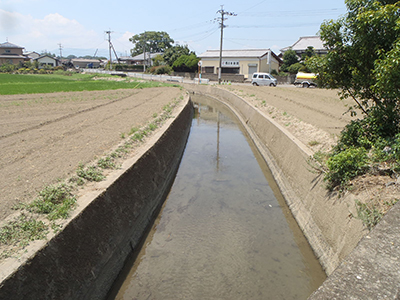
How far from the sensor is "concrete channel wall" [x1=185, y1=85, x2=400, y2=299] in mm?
3297

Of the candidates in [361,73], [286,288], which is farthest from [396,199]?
[361,73]

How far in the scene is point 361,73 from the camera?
6.80 meters

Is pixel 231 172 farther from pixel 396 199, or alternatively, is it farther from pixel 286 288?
pixel 396 199

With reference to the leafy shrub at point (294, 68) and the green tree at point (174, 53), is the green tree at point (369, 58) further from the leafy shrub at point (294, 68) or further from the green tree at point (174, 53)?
Answer: the green tree at point (174, 53)

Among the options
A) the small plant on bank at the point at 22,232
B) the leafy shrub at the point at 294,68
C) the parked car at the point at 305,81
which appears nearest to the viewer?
the small plant on bank at the point at 22,232

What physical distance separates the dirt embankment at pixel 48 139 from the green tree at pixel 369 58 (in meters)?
6.45

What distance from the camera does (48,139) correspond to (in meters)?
9.84

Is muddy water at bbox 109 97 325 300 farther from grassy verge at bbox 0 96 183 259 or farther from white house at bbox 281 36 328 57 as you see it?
white house at bbox 281 36 328 57

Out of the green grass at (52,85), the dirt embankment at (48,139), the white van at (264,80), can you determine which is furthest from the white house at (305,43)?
the dirt embankment at (48,139)

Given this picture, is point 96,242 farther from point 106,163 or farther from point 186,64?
point 186,64

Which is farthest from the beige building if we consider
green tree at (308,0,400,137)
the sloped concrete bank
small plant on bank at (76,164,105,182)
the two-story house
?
the two-story house

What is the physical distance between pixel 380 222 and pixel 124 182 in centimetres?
490

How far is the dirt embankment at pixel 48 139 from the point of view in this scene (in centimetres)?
623

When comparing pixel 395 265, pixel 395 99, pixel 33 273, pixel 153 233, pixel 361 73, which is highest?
pixel 361 73
